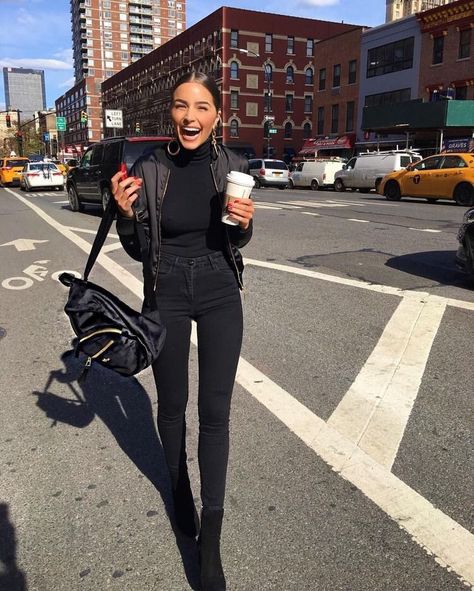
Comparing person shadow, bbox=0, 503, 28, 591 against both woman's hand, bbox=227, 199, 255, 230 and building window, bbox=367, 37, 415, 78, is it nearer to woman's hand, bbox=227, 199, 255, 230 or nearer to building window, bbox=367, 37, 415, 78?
woman's hand, bbox=227, 199, 255, 230

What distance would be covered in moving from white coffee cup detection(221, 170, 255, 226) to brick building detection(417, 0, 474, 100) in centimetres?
3547

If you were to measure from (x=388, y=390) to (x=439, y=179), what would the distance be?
17.1m

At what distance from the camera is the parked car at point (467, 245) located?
6.82 meters

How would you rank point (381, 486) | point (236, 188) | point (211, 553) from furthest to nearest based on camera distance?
point (381, 486)
point (211, 553)
point (236, 188)

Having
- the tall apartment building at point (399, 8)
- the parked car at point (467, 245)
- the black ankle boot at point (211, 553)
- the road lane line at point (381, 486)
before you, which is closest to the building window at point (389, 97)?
the parked car at point (467, 245)

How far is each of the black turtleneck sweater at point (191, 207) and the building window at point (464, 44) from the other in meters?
36.9

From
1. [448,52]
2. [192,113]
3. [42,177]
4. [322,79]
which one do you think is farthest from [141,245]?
[322,79]

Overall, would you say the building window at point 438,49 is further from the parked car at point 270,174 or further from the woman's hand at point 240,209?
the woman's hand at point 240,209

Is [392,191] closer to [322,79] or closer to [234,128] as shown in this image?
[322,79]

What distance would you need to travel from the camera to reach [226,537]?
2.43 metres

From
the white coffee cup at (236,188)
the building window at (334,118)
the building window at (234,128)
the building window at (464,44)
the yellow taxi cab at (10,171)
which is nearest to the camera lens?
the white coffee cup at (236,188)

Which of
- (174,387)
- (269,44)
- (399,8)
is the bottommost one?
(174,387)

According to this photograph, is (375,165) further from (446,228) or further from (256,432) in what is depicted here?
(256,432)

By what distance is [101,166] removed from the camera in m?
14.0
